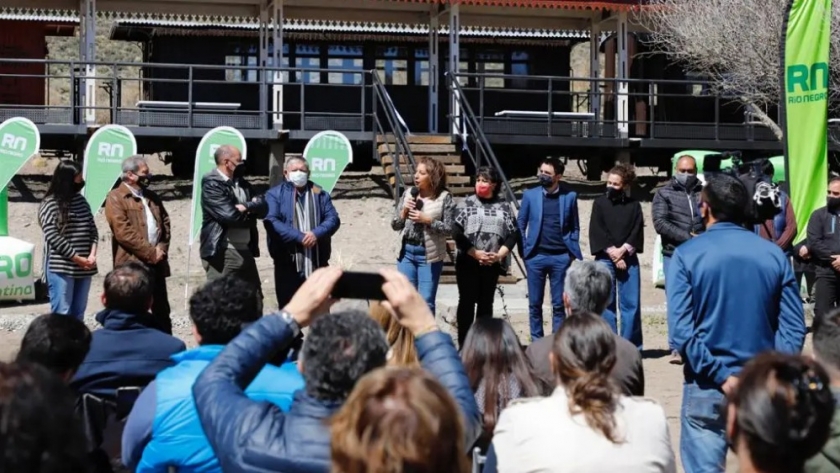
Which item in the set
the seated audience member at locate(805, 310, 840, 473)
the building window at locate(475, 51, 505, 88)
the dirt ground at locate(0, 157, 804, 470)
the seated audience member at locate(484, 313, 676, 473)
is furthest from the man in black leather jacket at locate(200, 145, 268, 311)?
the building window at locate(475, 51, 505, 88)

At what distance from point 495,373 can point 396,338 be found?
0.48 metres

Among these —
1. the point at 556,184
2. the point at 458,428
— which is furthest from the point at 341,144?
the point at 458,428

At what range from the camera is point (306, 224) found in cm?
928

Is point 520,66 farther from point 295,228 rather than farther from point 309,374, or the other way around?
point 309,374

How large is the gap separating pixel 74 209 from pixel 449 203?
2.76m

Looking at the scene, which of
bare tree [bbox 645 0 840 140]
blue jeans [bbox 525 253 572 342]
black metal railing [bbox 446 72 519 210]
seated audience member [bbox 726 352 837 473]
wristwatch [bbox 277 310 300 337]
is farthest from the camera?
bare tree [bbox 645 0 840 140]

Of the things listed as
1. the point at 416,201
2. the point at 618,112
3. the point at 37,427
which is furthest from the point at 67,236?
the point at 618,112

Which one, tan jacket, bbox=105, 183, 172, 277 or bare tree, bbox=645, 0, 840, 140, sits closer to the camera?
tan jacket, bbox=105, 183, 172, 277

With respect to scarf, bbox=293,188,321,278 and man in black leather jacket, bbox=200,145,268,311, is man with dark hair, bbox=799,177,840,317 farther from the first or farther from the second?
man in black leather jacket, bbox=200,145,268,311

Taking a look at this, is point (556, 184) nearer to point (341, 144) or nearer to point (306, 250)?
point (306, 250)

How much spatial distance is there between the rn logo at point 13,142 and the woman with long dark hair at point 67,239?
211 inches

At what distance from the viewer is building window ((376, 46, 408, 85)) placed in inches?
961

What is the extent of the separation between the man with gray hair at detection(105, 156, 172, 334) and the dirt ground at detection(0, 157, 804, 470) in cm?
157

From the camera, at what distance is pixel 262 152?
70.1ft
